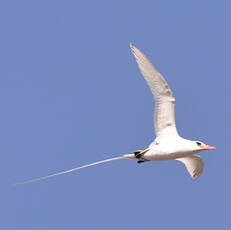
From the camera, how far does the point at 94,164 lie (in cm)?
1517

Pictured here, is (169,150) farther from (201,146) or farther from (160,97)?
(160,97)

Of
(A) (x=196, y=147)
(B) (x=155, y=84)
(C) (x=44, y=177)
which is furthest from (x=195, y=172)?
(C) (x=44, y=177)

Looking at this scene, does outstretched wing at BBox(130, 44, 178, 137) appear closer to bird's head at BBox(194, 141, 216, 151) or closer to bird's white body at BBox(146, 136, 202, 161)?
bird's white body at BBox(146, 136, 202, 161)

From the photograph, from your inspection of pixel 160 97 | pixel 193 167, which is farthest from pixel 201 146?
pixel 193 167

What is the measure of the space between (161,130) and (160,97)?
90 centimetres

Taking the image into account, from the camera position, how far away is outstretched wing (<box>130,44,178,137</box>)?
590 inches

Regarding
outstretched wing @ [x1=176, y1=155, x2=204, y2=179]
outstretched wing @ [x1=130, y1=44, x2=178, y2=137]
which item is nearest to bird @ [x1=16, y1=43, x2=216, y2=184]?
outstretched wing @ [x1=130, y1=44, x2=178, y2=137]

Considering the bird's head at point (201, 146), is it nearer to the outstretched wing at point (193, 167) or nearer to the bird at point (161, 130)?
the bird at point (161, 130)

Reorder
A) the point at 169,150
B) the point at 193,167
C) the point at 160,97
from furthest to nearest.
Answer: the point at 193,167 → the point at 160,97 → the point at 169,150

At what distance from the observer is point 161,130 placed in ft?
51.4

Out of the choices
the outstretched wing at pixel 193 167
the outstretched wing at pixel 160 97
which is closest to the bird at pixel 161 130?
the outstretched wing at pixel 160 97

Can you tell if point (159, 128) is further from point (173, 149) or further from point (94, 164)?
point (94, 164)

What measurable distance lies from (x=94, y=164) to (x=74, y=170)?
63 centimetres

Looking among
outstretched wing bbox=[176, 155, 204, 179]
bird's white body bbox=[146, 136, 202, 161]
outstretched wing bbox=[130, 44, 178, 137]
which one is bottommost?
bird's white body bbox=[146, 136, 202, 161]
